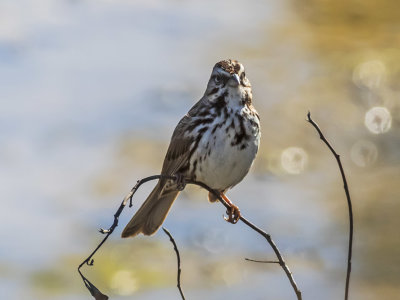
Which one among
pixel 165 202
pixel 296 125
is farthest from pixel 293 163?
pixel 165 202

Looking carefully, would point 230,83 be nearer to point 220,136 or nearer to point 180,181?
point 220,136

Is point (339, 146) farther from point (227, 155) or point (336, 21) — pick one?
point (227, 155)

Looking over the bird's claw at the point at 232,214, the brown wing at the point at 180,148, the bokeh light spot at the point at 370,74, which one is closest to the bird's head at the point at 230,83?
the brown wing at the point at 180,148

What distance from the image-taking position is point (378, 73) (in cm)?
1028

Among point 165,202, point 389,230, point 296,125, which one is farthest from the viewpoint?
point 296,125

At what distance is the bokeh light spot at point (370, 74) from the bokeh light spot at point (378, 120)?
246 millimetres

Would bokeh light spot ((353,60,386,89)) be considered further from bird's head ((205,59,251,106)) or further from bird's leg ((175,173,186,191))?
bird's leg ((175,173,186,191))

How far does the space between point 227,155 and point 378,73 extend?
540cm

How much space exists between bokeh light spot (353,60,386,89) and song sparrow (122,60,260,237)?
494cm

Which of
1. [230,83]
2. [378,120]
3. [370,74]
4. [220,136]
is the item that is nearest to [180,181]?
[220,136]

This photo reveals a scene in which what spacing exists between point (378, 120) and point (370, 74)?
1.71ft

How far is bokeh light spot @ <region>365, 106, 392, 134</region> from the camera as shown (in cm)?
988

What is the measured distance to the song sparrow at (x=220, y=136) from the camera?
5.18m

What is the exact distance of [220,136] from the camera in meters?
5.18
